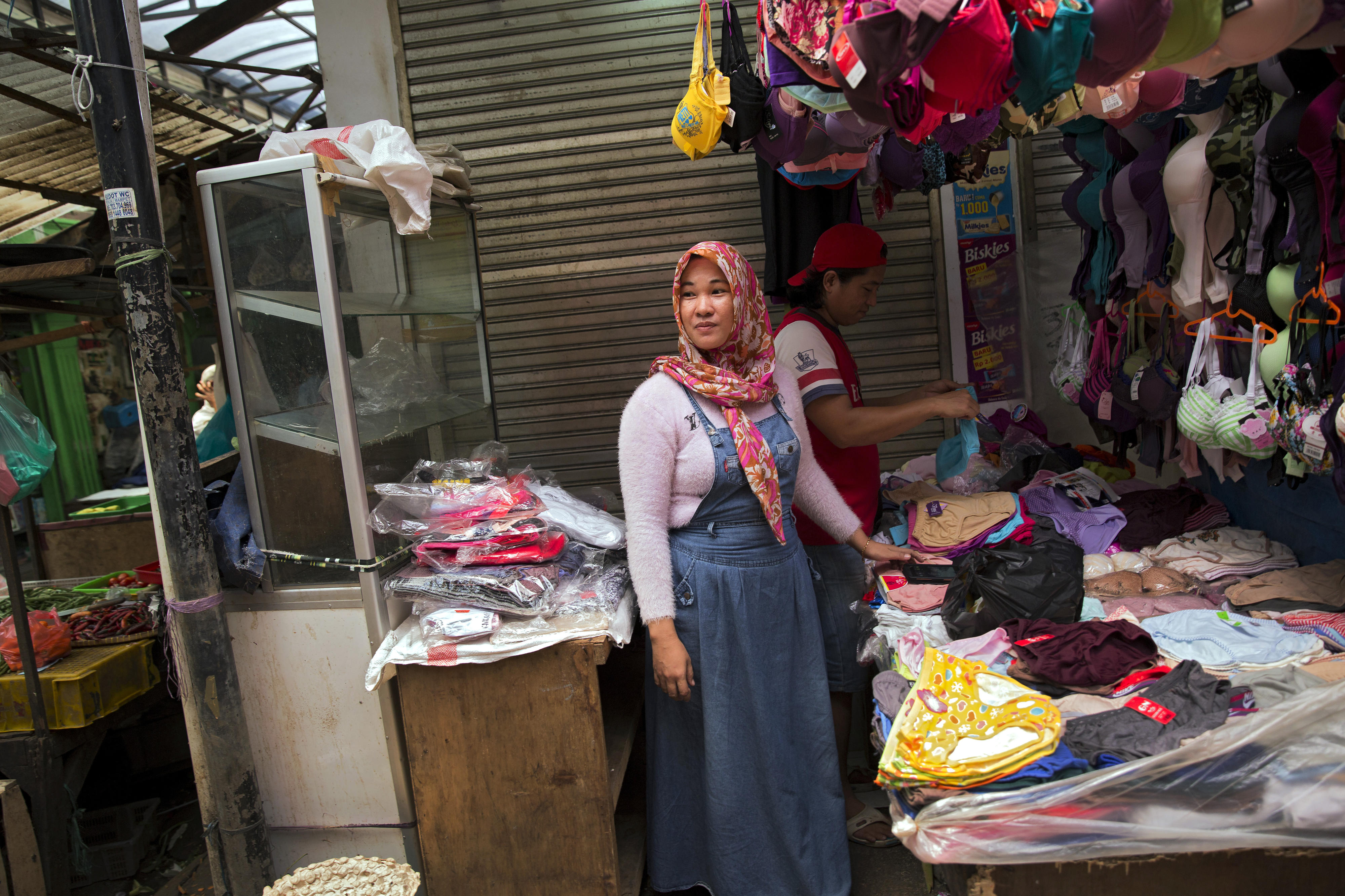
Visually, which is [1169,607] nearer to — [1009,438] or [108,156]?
[1009,438]

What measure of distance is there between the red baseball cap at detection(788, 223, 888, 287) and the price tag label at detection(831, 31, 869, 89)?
145cm

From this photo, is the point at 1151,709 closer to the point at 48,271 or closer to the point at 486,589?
the point at 486,589

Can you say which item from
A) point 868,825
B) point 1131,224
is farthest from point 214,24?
point 868,825

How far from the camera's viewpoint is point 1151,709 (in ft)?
6.55

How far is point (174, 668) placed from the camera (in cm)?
340

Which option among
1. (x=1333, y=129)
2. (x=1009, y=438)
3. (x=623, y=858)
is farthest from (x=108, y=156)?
(x=1009, y=438)

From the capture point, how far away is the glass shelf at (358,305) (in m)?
2.63

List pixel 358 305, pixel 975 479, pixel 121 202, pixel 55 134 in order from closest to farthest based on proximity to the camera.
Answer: pixel 121 202 → pixel 358 305 → pixel 975 479 → pixel 55 134

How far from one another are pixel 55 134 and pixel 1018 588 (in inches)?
255

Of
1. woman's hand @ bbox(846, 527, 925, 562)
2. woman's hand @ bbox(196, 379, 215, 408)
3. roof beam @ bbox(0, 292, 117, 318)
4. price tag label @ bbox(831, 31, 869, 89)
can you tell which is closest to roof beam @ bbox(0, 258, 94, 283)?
roof beam @ bbox(0, 292, 117, 318)

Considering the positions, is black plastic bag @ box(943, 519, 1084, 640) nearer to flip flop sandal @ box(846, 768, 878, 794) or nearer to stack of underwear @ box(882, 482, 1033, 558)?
stack of underwear @ box(882, 482, 1033, 558)

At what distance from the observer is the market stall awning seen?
184 inches

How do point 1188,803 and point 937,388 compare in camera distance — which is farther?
point 937,388

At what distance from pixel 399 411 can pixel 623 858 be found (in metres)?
1.85
